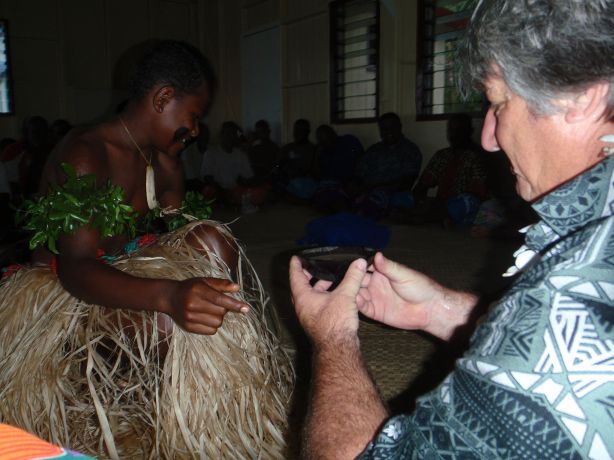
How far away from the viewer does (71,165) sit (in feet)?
5.23

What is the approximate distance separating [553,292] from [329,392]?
410 millimetres

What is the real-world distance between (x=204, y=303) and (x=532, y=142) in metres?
0.78

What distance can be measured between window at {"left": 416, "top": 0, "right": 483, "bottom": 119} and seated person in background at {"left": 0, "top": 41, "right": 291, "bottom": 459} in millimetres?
4777

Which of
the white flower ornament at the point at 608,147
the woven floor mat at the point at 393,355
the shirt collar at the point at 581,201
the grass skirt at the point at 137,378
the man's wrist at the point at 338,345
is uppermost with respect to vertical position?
the white flower ornament at the point at 608,147

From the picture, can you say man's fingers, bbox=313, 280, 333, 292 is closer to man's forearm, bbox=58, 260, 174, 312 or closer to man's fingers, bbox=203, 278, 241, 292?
man's fingers, bbox=203, 278, 241, 292

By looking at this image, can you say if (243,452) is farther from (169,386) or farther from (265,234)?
(265,234)

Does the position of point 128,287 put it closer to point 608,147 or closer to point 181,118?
point 181,118

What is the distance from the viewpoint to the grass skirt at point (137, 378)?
1.47m

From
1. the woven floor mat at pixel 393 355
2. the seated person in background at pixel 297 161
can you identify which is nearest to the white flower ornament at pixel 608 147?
the woven floor mat at pixel 393 355

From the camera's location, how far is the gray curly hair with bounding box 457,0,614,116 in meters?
0.70

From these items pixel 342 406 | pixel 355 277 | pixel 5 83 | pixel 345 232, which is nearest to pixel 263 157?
pixel 5 83

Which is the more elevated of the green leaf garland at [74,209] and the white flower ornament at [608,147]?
the white flower ornament at [608,147]

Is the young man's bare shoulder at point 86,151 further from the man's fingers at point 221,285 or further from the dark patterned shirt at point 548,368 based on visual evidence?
the dark patterned shirt at point 548,368

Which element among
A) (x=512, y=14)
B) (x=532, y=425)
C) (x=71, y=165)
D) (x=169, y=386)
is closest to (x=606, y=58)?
(x=512, y=14)
